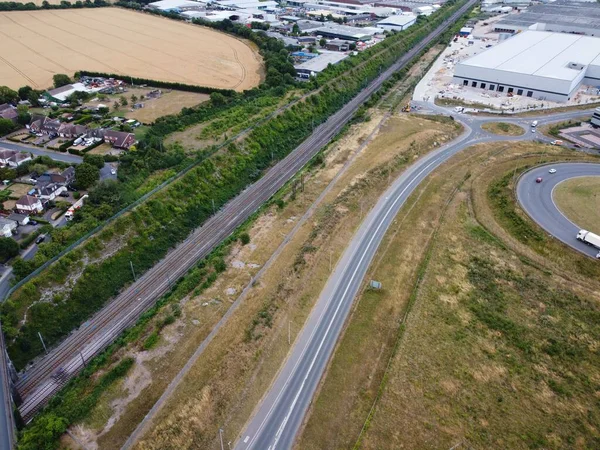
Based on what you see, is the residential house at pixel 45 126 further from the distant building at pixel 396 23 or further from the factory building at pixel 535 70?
the distant building at pixel 396 23

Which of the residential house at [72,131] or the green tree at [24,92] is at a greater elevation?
the green tree at [24,92]

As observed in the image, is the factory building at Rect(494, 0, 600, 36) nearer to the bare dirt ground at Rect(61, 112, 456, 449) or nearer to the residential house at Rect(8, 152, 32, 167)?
the bare dirt ground at Rect(61, 112, 456, 449)

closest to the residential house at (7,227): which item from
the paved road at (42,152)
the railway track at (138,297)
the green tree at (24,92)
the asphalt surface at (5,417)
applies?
the railway track at (138,297)

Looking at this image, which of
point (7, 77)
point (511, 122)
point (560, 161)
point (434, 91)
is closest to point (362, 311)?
point (560, 161)

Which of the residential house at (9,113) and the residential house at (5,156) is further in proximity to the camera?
the residential house at (9,113)

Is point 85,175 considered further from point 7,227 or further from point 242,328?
point 242,328

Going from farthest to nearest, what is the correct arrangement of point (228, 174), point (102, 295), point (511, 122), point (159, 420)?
point (511, 122) → point (228, 174) → point (102, 295) → point (159, 420)

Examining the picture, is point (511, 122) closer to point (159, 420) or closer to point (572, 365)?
point (572, 365)
